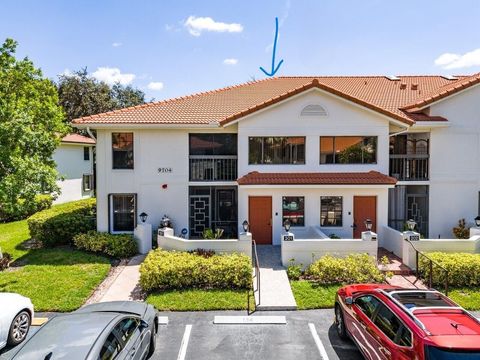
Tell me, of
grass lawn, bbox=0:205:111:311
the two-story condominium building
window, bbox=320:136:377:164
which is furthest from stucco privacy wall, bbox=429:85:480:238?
grass lawn, bbox=0:205:111:311

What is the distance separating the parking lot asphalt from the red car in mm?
643

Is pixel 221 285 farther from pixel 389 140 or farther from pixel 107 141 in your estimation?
pixel 389 140

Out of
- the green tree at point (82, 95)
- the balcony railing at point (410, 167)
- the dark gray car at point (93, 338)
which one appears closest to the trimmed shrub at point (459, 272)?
the balcony railing at point (410, 167)

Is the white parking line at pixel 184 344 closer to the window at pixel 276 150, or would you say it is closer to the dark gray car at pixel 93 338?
the dark gray car at pixel 93 338

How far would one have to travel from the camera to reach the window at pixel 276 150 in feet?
53.0

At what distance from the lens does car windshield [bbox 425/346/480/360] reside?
517 cm

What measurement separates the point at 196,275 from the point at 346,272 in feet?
16.0

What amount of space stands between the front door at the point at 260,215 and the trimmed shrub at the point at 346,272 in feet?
14.2

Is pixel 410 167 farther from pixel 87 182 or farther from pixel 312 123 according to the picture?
pixel 87 182

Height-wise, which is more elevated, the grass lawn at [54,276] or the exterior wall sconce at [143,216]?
the exterior wall sconce at [143,216]

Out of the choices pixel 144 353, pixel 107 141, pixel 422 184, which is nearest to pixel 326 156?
pixel 422 184

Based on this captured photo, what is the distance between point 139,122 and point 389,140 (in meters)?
11.7

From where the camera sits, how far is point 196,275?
36.5ft

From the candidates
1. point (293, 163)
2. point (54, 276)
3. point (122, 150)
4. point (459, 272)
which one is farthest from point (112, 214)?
point (459, 272)
